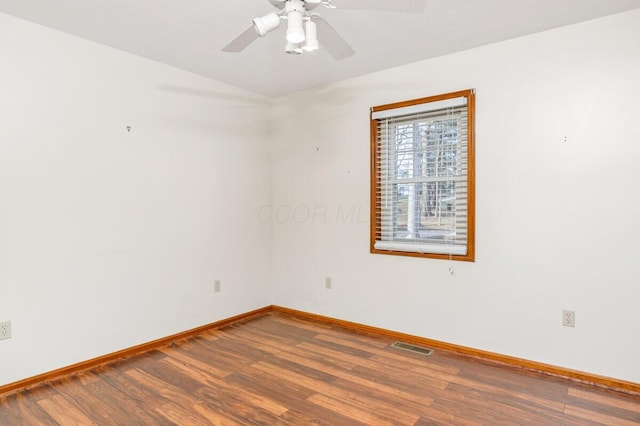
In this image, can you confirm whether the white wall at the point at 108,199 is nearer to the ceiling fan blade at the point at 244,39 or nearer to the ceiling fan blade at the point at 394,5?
the ceiling fan blade at the point at 244,39

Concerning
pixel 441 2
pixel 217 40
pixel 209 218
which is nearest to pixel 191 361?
pixel 209 218

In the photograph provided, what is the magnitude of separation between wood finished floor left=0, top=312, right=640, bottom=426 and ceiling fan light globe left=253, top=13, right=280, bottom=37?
2051mm

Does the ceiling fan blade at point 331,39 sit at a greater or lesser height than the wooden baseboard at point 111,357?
greater

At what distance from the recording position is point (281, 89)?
3.95 metres

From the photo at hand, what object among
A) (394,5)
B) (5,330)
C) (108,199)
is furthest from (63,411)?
(394,5)

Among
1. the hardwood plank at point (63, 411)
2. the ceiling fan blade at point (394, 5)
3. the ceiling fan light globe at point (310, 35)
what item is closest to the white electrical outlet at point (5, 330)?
the hardwood plank at point (63, 411)

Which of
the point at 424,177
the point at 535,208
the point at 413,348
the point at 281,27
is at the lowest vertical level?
the point at 413,348

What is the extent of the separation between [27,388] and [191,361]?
1019mm

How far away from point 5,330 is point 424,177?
320 cm

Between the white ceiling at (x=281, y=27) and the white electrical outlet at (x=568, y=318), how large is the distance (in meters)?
1.97

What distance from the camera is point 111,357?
287 centimetres

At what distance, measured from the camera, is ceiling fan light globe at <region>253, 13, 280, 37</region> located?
1.74 metres

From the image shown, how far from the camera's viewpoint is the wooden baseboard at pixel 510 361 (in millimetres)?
2410

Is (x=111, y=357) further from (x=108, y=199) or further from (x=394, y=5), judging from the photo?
(x=394, y=5)
